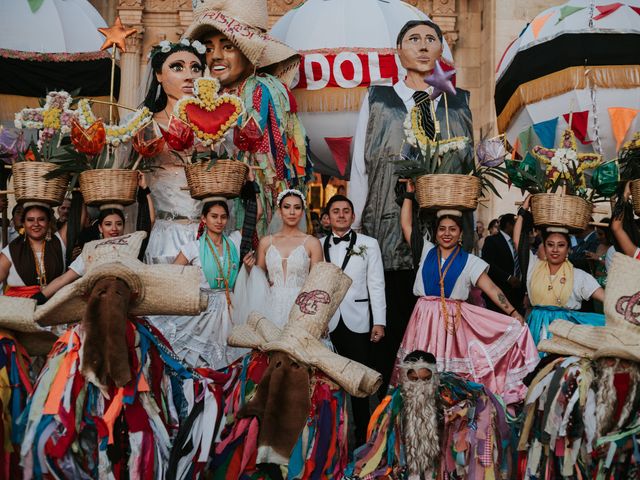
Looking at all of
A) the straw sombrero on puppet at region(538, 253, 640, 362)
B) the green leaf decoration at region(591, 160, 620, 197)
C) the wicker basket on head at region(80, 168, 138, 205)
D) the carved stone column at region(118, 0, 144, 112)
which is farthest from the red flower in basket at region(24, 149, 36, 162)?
the carved stone column at region(118, 0, 144, 112)

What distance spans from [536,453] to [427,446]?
526 millimetres

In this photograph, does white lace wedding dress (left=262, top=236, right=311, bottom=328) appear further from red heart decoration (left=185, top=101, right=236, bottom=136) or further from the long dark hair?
the long dark hair

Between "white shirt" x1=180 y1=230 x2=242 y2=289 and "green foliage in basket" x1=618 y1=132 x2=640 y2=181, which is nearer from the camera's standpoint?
"white shirt" x1=180 y1=230 x2=242 y2=289

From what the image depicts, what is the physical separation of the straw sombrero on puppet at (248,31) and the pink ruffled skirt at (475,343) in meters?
2.66

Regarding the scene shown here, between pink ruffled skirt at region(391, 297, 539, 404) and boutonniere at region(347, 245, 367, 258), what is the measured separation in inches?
24.4

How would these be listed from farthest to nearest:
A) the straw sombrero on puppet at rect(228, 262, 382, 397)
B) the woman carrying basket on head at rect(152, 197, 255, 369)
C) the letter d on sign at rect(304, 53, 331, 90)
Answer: the letter d on sign at rect(304, 53, 331, 90), the woman carrying basket on head at rect(152, 197, 255, 369), the straw sombrero on puppet at rect(228, 262, 382, 397)

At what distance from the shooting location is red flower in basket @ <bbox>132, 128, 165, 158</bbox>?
22.8ft

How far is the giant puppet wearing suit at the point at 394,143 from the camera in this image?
770cm

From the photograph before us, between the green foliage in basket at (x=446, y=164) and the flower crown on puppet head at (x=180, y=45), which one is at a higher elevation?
the flower crown on puppet head at (x=180, y=45)

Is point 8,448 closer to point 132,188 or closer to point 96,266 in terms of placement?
point 96,266

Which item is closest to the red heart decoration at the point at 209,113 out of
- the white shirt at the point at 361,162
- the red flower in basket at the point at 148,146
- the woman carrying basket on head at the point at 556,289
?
the red flower in basket at the point at 148,146

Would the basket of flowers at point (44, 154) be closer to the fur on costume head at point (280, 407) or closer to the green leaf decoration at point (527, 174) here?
the fur on costume head at point (280, 407)

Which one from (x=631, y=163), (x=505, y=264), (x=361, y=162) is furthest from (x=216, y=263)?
(x=631, y=163)

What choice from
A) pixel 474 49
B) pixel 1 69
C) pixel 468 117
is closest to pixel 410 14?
pixel 468 117
